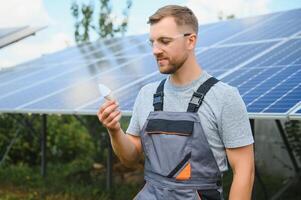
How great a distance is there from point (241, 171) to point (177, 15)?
72cm

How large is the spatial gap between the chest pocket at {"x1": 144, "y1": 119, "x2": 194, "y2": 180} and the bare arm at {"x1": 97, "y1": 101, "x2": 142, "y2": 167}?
0.12 meters

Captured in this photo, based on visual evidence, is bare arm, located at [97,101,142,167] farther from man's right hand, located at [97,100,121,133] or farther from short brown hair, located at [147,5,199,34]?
short brown hair, located at [147,5,199,34]

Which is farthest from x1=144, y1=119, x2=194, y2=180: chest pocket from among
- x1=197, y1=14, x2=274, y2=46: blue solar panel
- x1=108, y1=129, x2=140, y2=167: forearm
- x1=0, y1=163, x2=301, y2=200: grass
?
x1=197, y1=14, x2=274, y2=46: blue solar panel

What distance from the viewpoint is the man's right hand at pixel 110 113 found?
6.65 ft

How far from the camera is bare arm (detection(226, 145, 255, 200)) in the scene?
2.11m

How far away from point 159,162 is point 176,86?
0.35 metres

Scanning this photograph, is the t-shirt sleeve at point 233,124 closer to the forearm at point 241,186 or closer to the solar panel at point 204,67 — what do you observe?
the forearm at point 241,186

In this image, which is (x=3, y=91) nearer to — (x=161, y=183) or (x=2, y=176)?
(x=2, y=176)

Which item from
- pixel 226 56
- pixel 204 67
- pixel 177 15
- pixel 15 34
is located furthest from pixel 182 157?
pixel 15 34

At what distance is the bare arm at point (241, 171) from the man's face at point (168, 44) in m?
0.44

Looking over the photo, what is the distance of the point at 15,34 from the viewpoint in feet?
31.6

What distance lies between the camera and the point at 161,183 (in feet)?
7.27

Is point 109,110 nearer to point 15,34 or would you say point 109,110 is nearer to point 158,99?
point 158,99

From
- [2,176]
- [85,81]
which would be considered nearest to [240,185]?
[85,81]
